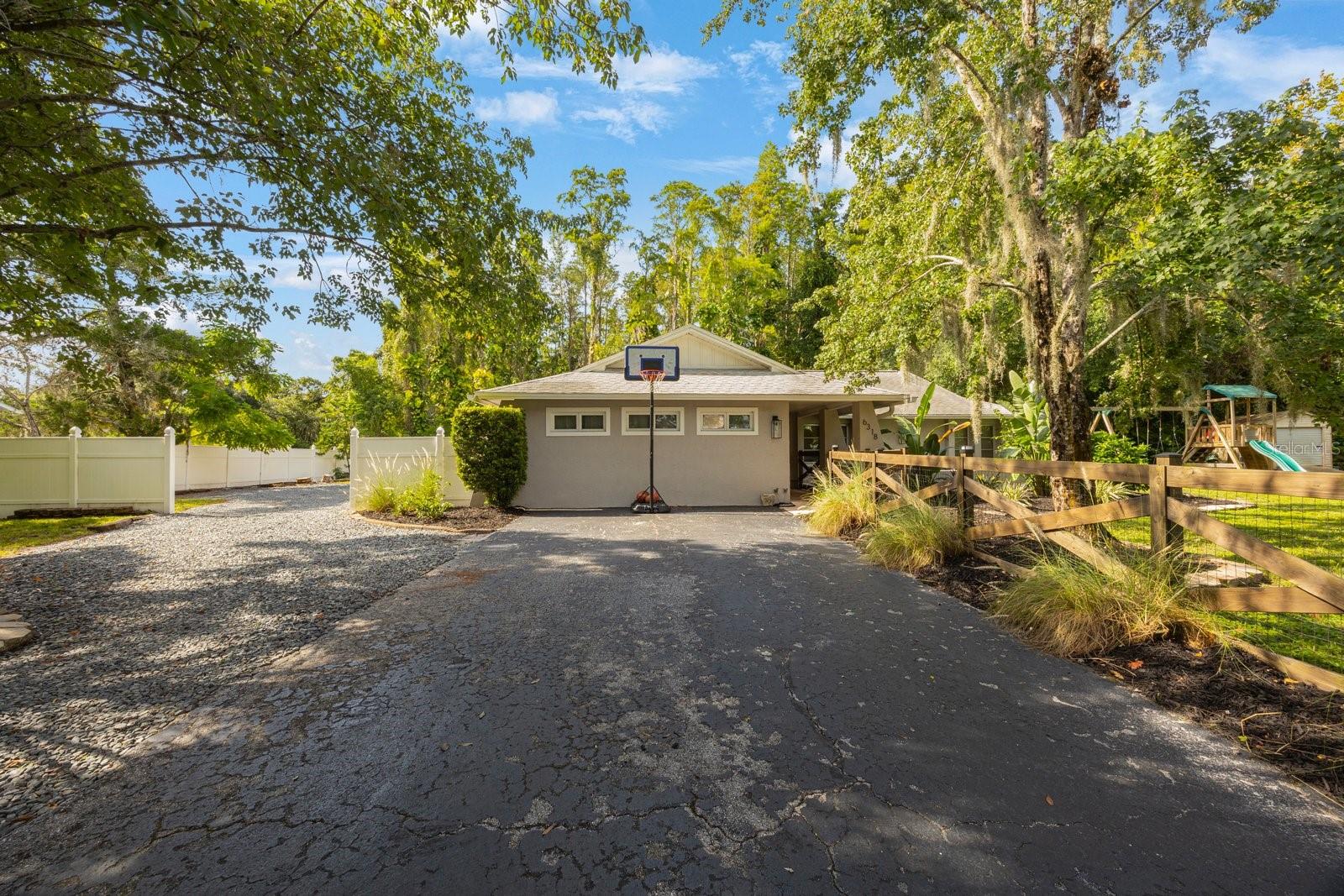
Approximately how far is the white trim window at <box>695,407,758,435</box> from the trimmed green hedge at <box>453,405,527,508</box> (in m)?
4.04

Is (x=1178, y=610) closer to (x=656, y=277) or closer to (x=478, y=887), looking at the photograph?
(x=478, y=887)

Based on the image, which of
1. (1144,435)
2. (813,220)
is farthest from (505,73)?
(1144,435)

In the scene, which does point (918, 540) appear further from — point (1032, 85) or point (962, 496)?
point (1032, 85)

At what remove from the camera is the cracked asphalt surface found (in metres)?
1.72

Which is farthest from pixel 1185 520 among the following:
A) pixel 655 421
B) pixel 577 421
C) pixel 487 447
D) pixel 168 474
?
pixel 168 474

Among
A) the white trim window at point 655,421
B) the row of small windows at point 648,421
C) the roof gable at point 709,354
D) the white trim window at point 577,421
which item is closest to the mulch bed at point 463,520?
the white trim window at point 577,421

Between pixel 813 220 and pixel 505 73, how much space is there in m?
22.3

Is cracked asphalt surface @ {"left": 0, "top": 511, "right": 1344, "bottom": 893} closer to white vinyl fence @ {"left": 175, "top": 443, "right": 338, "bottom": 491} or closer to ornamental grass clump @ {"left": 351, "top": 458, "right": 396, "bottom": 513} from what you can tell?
ornamental grass clump @ {"left": 351, "top": 458, "right": 396, "bottom": 513}

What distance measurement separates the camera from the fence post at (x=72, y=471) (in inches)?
417

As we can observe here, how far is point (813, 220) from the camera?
82.6ft

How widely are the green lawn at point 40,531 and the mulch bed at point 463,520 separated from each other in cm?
401

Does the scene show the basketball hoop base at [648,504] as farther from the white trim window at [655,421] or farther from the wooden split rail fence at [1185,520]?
the wooden split rail fence at [1185,520]

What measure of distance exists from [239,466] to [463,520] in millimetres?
15363

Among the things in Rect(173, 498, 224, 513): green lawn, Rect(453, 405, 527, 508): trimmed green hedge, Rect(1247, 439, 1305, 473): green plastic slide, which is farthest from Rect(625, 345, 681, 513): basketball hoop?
Rect(1247, 439, 1305, 473): green plastic slide
